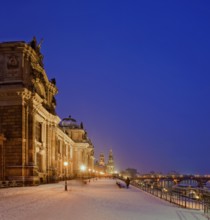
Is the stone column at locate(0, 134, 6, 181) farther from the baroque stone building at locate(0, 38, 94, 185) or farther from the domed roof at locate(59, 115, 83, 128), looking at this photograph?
the domed roof at locate(59, 115, 83, 128)

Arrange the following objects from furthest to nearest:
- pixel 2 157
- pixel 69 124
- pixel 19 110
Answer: pixel 69 124 → pixel 19 110 → pixel 2 157

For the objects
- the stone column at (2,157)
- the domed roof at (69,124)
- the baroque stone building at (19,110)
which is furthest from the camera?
the domed roof at (69,124)

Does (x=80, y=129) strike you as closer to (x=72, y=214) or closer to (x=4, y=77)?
(x=4, y=77)

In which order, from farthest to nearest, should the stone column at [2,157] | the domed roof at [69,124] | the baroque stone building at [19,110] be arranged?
the domed roof at [69,124], the baroque stone building at [19,110], the stone column at [2,157]

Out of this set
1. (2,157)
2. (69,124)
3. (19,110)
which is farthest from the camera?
(69,124)

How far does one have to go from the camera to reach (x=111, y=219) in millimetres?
14047

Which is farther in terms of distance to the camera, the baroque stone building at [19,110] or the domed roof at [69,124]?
the domed roof at [69,124]

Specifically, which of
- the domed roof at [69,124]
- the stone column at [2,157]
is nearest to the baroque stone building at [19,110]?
the stone column at [2,157]

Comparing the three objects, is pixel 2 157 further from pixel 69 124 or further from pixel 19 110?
pixel 69 124

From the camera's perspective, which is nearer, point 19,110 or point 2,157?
point 2,157

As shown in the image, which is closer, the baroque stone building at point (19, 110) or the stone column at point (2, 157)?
the stone column at point (2, 157)

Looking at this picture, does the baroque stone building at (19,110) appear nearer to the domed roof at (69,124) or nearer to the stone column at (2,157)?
the stone column at (2,157)

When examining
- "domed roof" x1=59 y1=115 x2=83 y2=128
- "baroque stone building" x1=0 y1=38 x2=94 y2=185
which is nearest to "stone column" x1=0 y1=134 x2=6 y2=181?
"baroque stone building" x1=0 y1=38 x2=94 y2=185

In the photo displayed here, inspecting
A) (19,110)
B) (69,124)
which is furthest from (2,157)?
(69,124)
